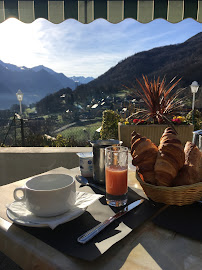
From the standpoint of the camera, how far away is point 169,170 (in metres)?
0.70

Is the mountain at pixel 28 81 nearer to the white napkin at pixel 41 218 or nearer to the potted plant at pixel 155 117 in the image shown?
the potted plant at pixel 155 117

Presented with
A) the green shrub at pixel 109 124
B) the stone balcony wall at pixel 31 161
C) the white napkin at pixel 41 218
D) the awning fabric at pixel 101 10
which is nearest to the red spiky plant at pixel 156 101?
the awning fabric at pixel 101 10

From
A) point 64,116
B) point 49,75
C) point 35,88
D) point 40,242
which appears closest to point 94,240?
point 40,242

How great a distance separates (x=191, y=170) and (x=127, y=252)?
13.5 inches

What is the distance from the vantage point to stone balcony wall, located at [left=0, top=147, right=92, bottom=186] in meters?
2.29

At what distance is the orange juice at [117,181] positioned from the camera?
751 millimetres

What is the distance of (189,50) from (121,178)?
67.0 ft

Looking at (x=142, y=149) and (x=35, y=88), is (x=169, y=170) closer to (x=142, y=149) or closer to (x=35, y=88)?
(x=142, y=149)

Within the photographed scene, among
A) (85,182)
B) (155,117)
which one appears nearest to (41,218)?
(85,182)

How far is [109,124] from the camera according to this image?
371 cm

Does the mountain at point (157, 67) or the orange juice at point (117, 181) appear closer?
the orange juice at point (117, 181)

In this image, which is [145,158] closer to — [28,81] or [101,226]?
[101,226]

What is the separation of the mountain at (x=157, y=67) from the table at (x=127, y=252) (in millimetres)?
11180

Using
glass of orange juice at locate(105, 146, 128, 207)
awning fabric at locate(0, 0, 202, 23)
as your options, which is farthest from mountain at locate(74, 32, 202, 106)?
glass of orange juice at locate(105, 146, 128, 207)
